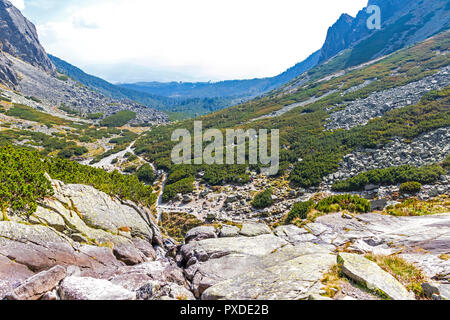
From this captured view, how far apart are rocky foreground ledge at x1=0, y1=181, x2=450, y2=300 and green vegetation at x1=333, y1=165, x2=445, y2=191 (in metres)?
14.1

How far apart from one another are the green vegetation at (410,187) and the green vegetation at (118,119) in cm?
12848

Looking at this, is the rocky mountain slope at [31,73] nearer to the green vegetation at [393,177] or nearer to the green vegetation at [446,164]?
the green vegetation at [393,177]

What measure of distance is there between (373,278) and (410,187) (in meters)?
22.5

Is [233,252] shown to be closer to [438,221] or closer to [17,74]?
[438,221]

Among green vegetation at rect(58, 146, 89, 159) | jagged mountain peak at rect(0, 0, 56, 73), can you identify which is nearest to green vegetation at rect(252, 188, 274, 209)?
green vegetation at rect(58, 146, 89, 159)

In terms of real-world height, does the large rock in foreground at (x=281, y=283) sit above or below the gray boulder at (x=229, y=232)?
above

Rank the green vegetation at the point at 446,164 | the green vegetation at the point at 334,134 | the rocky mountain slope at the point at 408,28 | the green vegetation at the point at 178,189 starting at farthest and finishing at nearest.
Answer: the rocky mountain slope at the point at 408,28, the green vegetation at the point at 178,189, the green vegetation at the point at 334,134, the green vegetation at the point at 446,164

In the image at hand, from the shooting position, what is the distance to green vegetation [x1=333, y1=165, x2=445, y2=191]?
2353cm

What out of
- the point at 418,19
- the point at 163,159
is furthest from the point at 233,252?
the point at 418,19

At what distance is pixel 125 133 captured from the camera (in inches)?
4181

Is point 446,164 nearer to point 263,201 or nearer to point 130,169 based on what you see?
point 263,201

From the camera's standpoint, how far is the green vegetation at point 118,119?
12080cm

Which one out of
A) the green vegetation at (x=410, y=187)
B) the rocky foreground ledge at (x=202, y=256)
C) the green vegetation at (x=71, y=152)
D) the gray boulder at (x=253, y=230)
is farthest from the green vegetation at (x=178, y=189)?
the green vegetation at (x=71, y=152)

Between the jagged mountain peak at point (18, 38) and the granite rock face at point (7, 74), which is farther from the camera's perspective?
the jagged mountain peak at point (18, 38)
